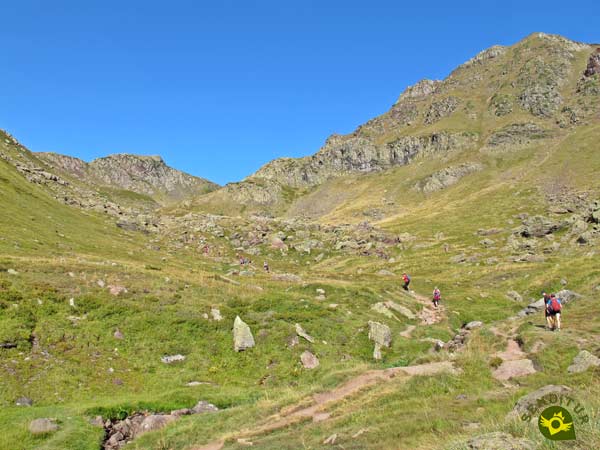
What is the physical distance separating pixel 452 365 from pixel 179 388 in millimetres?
14007

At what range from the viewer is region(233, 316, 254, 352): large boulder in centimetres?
2667

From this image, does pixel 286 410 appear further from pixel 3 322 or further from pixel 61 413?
pixel 3 322

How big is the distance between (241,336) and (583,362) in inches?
752

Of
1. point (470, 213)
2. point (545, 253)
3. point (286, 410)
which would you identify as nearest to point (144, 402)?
point (286, 410)

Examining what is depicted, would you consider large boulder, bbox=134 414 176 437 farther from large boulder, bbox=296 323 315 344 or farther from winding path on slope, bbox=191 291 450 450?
large boulder, bbox=296 323 315 344

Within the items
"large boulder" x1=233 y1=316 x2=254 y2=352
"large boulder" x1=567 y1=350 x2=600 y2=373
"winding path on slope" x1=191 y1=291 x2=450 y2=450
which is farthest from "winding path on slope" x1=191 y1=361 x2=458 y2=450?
"large boulder" x1=233 y1=316 x2=254 y2=352

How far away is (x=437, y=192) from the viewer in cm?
19612

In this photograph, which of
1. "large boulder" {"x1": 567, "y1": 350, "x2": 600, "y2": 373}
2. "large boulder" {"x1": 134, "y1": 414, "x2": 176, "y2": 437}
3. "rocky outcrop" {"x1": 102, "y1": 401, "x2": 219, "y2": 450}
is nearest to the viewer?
"large boulder" {"x1": 567, "y1": 350, "x2": 600, "y2": 373}

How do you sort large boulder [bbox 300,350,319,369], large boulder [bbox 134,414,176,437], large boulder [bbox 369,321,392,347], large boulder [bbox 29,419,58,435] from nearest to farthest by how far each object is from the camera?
large boulder [bbox 29,419,58,435]
large boulder [bbox 134,414,176,437]
large boulder [bbox 300,350,319,369]
large boulder [bbox 369,321,392,347]

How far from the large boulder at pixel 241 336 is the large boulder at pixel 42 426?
11.8 metres

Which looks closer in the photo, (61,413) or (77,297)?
(61,413)

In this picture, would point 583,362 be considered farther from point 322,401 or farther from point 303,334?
point 303,334

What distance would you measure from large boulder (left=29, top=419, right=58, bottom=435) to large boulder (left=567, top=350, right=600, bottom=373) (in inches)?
810

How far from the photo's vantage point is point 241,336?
27.2 metres
